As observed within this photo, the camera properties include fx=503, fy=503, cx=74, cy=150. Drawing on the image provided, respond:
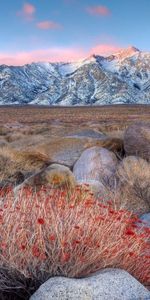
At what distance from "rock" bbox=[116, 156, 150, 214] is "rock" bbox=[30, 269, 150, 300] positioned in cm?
430

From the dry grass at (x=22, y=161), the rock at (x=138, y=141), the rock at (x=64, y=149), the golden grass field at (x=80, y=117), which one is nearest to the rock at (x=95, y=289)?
the rock at (x=138, y=141)

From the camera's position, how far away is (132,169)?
1125 cm

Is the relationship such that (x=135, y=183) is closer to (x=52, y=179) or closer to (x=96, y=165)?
(x=52, y=179)

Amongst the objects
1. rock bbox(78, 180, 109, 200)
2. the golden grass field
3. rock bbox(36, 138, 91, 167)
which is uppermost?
rock bbox(78, 180, 109, 200)

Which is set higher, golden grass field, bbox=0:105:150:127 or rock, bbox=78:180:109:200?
rock, bbox=78:180:109:200

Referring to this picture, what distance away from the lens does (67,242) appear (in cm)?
465

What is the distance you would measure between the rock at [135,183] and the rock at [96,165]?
1.09 ft

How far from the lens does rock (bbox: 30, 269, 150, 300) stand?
4.07 meters

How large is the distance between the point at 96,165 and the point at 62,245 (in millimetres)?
7946

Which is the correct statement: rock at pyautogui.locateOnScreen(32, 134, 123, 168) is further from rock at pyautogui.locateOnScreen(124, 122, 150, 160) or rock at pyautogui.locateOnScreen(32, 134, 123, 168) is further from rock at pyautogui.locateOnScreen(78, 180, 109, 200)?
rock at pyautogui.locateOnScreen(78, 180, 109, 200)

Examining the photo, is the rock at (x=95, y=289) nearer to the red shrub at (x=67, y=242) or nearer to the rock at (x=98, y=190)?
the red shrub at (x=67, y=242)

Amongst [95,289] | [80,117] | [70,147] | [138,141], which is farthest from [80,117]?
[95,289]

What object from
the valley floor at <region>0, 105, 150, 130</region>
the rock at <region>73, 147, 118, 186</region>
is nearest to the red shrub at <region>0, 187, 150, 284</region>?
the rock at <region>73, 147, 118, 186</region>

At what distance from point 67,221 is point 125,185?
577cm
